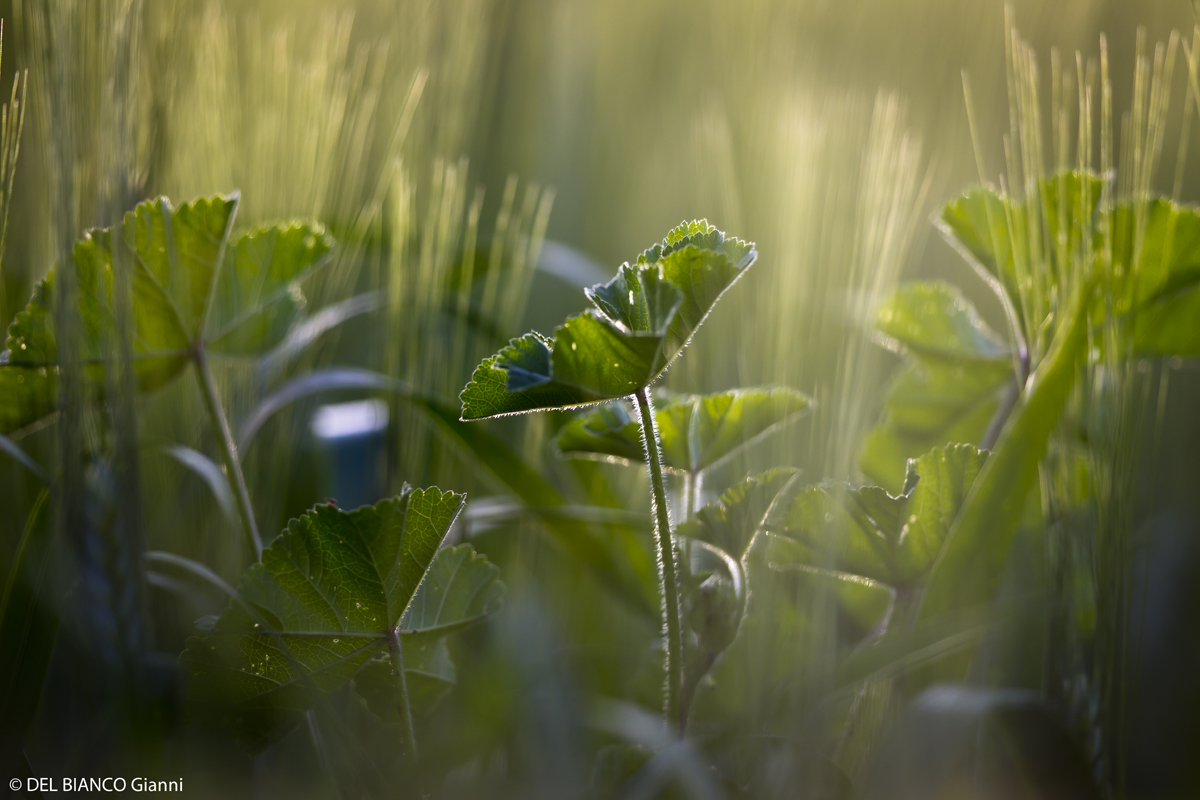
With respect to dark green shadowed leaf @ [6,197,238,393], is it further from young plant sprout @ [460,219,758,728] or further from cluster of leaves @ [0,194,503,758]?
young plant sprout @ [460,219,758,728]

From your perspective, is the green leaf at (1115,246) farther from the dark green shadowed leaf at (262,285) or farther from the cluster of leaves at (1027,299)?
the dark green shadowed leaf at (262,285)

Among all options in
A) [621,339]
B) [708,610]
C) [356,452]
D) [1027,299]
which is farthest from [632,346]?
[356,452]

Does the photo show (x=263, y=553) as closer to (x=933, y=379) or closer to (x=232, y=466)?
(x=232, y=466)

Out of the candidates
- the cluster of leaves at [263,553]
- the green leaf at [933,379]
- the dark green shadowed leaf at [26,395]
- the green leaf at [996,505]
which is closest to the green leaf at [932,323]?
the green leaf at [933,379]

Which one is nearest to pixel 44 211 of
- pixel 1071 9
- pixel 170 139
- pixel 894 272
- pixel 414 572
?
pixel 170 139

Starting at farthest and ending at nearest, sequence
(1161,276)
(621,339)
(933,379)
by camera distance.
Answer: (933,379) → (1161,276) → (621,339)

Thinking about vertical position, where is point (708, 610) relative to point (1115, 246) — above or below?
below

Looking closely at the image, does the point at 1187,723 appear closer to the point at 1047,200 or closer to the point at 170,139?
the point at 1047,200

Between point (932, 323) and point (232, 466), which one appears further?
point (932, 323)
